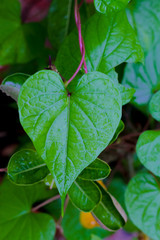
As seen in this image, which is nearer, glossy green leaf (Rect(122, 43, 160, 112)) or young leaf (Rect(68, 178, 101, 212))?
young leaf (Rect(68, 178, 101, 212))

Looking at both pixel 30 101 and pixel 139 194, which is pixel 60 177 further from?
pixel 139 194

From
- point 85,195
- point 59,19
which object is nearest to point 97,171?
point 85,195

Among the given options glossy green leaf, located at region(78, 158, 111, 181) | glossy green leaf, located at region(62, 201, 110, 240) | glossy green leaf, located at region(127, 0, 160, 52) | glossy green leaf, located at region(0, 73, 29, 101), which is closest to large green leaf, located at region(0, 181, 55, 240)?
glossy green leaf, located at region(62, 201, 110, 240)

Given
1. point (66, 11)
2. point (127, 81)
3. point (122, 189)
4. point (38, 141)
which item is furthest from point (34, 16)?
point (38, 141)

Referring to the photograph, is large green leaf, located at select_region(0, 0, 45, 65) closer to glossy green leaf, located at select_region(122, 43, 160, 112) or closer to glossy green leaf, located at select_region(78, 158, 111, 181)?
glossy green leaf, located at select_region(122, 43, 160, 112)

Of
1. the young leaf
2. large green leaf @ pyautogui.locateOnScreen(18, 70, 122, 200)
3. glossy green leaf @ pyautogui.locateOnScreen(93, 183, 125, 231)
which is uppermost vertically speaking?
large green leaf @ pyautogui.locateOnScreen(18, 70, 122, 200)
